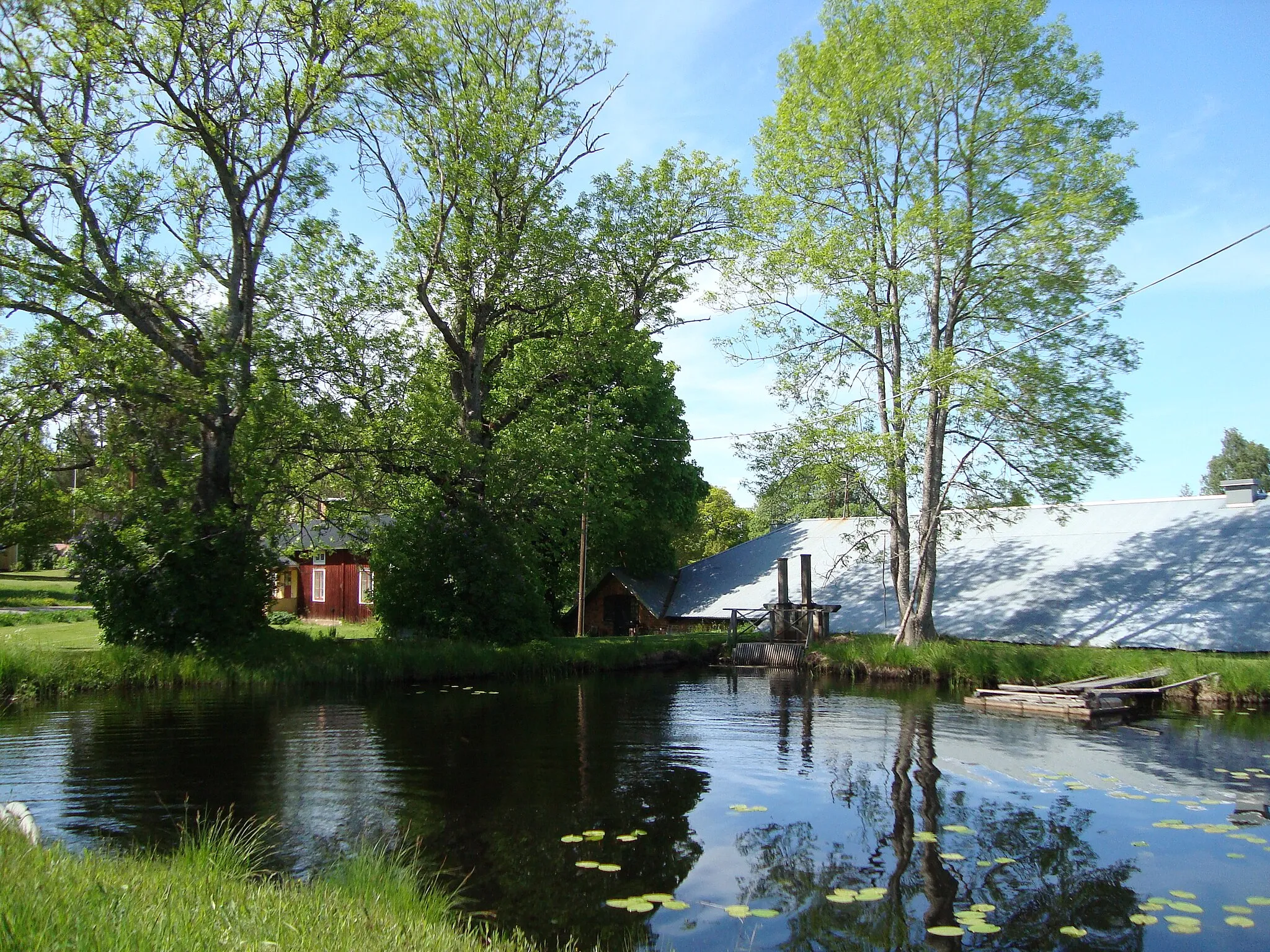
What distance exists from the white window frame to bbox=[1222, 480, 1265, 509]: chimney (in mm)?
33294

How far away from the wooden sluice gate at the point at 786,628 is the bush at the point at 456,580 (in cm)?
668

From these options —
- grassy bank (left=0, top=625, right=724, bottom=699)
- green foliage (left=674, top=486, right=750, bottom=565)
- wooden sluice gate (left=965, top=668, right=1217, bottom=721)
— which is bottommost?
wooden sluice gate (left=965, top=668, right=1217, bottom=721)

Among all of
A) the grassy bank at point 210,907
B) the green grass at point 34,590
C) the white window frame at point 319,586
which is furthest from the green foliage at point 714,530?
the grassy bank at point 210,907

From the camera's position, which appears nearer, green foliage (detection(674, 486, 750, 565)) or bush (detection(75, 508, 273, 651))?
bush (detection(75, 508, 273, 651))

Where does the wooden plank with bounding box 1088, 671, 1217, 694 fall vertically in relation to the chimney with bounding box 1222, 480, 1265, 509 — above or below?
below

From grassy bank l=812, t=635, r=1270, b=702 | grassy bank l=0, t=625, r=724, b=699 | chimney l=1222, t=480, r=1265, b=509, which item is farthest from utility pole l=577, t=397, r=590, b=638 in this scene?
chimney l=1222, t=480, r=1265, b=509

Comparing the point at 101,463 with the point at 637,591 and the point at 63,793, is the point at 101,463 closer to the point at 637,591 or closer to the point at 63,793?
the point at 63,793

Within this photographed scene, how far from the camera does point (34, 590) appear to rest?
1737 inches

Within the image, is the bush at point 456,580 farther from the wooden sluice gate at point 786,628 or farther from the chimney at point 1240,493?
the chimney at point 1240,493

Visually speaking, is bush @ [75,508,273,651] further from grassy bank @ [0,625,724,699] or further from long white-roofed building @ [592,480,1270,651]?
long white-roofed building @ [592,480,1270,651]

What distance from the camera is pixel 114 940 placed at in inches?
182

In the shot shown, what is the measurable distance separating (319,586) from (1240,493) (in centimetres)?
3424

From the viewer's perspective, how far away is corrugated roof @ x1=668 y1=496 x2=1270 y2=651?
24.3m

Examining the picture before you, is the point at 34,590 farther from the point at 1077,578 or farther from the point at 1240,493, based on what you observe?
the point at 1240,493
